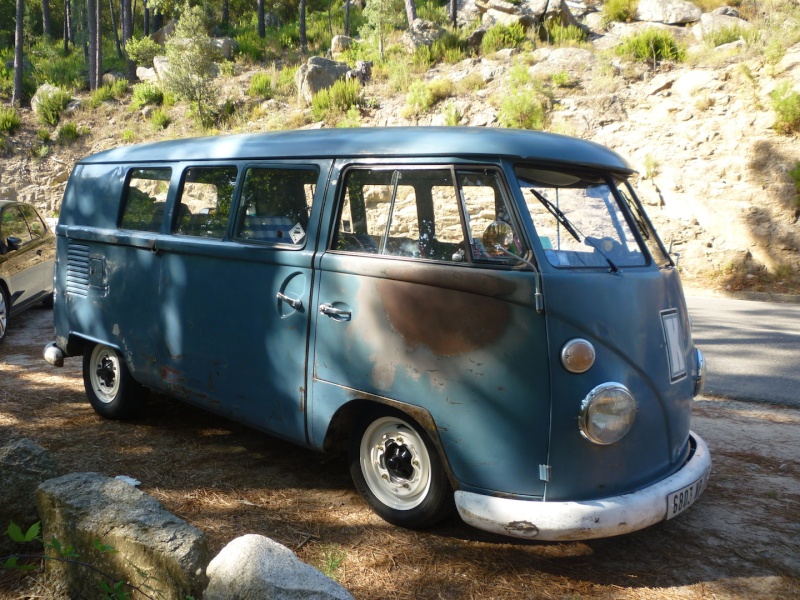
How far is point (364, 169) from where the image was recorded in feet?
12.6

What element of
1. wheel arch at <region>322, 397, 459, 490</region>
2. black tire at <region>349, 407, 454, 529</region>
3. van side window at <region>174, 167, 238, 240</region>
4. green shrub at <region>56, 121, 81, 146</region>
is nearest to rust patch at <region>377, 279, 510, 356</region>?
wheel arch at <region>322, 397, 459, 490</region>

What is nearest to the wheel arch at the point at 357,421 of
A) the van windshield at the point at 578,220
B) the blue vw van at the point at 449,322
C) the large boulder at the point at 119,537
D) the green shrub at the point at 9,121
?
the blue vw van at the point at 449,322

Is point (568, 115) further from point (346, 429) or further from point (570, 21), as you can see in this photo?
point (346, 429)

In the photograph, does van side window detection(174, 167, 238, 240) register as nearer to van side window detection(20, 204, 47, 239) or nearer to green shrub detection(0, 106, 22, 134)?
van side window detection(20, 204, 47, 239)

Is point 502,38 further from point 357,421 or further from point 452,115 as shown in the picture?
point 357,421

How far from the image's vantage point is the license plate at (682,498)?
330 centimetres

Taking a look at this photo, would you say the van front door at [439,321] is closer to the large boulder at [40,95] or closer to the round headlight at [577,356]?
the round headlight at [577,356]

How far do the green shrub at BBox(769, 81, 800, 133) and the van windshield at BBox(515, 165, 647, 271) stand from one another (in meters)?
13.9

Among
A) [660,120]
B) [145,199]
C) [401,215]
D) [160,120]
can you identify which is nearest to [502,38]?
[660,120]

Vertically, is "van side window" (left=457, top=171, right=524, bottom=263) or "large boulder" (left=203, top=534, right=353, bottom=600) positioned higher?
"van side window" (left=457, top=171, right=524, bottom=263)

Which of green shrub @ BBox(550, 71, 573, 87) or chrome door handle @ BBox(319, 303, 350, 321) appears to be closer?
chrome door handle @ BBox(319, 303, 350, 321)

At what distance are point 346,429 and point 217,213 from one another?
1.74 meters

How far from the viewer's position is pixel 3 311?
8.52m

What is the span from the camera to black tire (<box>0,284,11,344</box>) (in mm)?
8420
